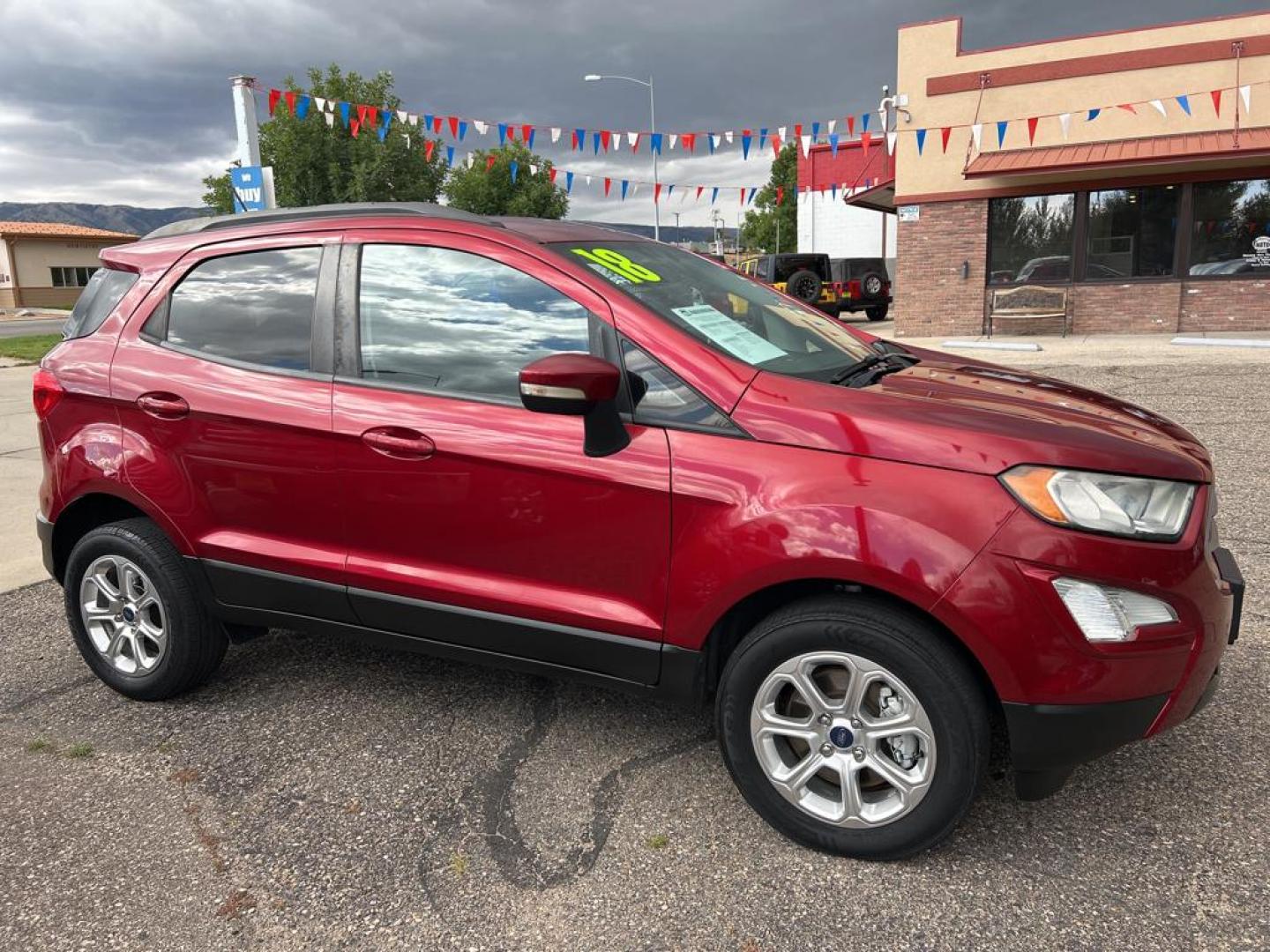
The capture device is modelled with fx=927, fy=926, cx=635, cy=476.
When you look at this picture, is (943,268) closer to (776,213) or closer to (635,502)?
(635,502)

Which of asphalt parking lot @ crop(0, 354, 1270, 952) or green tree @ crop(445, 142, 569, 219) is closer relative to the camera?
asphalt parking lot @ crop(0, 354, 1270, 952)

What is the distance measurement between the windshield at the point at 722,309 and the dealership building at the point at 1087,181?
15.2 m

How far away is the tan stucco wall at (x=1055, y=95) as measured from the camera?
15.8m

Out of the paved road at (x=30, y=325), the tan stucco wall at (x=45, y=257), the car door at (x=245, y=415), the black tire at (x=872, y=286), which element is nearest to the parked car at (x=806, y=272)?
the black tire at (x=872, y=286)

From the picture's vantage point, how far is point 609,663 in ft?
8.62

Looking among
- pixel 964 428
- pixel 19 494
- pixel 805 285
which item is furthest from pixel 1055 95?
pixel 964 428

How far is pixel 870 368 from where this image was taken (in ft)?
9.71

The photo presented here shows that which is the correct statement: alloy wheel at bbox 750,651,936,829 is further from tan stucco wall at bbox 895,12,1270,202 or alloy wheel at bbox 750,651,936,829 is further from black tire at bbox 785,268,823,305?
black tire at bbox 785,268,823,305

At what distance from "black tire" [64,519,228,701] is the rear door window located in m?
0.71

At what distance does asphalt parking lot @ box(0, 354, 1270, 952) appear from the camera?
2211 mm

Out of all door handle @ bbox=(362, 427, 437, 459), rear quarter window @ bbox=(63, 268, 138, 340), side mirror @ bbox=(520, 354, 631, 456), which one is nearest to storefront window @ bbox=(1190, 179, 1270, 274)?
side mirror @ bbox=(520, 354, 631, 456)

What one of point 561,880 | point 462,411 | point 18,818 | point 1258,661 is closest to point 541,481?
point 462,411

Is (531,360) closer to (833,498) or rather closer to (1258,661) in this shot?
(833,498)

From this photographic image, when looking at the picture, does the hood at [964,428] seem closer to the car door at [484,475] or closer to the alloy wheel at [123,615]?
the car door at [484,475]
